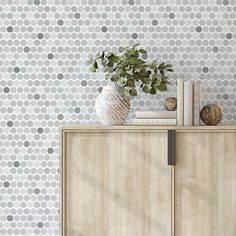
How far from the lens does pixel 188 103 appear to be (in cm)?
273

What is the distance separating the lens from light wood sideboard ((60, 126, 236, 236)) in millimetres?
2680

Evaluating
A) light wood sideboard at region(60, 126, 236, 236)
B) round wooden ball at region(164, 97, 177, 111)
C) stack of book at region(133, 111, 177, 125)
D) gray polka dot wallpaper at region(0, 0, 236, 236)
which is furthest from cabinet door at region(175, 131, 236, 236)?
gray polka dot wallpaper at region(0, 0, 236, 236)

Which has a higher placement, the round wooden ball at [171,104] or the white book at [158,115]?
the round wooden ball at [171,104]

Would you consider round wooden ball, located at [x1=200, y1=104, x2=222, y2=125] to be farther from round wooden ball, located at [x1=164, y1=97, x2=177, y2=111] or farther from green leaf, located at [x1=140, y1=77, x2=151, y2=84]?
green leaf, located at [x1=140, y1=77, x2=151, y2=84]

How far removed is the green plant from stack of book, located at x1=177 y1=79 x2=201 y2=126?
133 millimetres

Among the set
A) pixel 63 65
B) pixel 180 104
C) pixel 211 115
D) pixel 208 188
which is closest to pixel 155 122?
pixel 180 104

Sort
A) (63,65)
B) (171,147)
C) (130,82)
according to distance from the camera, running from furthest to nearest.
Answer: (63,65), (130,82), (171,147)

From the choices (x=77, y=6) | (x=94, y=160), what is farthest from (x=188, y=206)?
(x=77, y=6)

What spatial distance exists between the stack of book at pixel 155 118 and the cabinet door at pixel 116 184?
0.08 m

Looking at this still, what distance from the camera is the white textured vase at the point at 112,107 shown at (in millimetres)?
2758

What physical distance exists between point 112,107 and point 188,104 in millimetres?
376

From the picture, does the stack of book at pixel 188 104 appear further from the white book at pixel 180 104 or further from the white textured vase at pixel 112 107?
the white textured vase at pixel 112 107

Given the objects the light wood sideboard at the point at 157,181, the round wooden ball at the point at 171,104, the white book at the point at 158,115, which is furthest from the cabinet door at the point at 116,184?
the round wooden ball at the point at 171,104

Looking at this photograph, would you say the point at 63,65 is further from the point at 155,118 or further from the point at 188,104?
the point at 188,104
